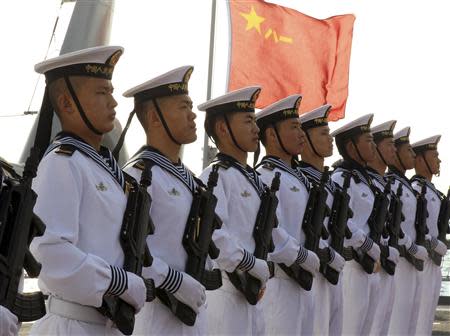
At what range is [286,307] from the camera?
7.28 metres

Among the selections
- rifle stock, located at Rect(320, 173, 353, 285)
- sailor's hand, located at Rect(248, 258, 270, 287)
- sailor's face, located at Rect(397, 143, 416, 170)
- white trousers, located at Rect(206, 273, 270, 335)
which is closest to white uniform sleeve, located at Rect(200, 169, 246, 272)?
sailor's hand, located at Rect(248, 258, 270, 287)

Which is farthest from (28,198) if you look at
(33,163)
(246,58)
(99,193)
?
(246,58)

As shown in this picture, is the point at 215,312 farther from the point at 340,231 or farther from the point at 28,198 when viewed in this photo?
the point at 28,198

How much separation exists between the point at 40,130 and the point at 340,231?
3.66 m

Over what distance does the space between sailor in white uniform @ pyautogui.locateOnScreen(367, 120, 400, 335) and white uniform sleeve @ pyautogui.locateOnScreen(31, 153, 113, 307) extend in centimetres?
491

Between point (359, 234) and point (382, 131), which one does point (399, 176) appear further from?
point (359, 234)

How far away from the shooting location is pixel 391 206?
950cm

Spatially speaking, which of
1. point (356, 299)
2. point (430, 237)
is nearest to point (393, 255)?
point (356, 299)

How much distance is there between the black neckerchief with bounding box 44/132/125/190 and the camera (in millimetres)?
4840

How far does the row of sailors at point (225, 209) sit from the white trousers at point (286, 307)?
10 mm

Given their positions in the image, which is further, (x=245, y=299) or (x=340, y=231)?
(x=340, y=231)

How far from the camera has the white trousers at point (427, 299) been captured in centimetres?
1054

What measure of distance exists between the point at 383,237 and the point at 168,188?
14.1 feet

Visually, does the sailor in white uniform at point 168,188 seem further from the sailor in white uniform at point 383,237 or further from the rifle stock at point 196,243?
the sailor in white uniform at point 383,237
